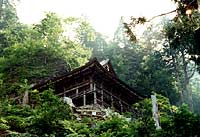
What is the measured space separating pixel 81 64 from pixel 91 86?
42.1ft

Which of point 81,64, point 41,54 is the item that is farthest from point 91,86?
point 81,64

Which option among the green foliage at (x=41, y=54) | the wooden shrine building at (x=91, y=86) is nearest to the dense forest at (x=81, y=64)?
the green foliage at (x=41, y=54)

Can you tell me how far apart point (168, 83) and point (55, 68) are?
13.6 metres

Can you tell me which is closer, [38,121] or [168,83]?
[38,121]

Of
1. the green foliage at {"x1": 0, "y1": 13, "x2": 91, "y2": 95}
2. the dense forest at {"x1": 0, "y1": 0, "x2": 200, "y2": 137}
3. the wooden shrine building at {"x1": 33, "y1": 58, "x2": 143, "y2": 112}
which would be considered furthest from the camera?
the green foliage at {"x1": 0, "y1": 13, "x2": 91, "y2": 95}

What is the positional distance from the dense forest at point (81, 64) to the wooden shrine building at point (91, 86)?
204 cm

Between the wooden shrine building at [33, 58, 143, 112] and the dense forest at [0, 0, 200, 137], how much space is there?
204 centimetres

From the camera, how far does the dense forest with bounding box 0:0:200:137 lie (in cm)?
1198

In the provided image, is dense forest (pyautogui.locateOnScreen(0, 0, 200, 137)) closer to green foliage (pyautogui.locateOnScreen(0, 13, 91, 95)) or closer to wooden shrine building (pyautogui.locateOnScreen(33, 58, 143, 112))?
green foliage (pyautogui.locateOnScreen(0, 13, 91, 95))

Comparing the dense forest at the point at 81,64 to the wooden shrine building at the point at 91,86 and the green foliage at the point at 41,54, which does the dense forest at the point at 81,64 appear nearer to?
the green foliage at the point at 41,54

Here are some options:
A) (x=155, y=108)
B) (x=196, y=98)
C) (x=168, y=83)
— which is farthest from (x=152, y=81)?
(x=155, y=108)

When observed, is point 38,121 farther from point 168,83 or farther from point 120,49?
point 120,49

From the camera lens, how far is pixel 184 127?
11.8 metres

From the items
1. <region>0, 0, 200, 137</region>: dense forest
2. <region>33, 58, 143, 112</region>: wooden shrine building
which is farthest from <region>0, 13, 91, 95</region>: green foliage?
<region>33, 58, 143, 112</region>: wooden shrine building
